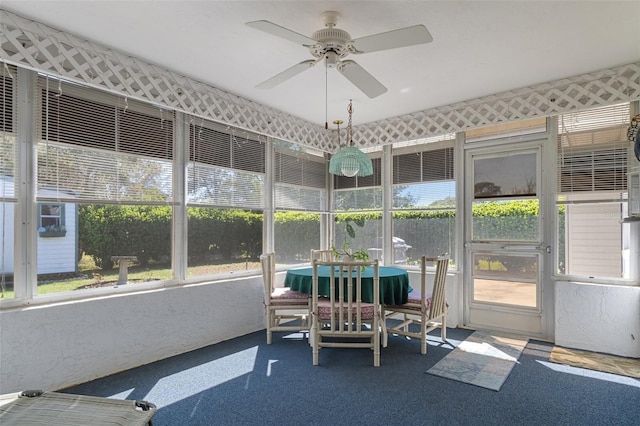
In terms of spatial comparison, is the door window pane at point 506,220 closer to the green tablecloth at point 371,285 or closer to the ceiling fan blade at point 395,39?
the green tablecloth at point 371,285

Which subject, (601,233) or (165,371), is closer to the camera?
(165,371)

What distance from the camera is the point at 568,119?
3.87 meters

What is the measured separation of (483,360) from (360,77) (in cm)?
278

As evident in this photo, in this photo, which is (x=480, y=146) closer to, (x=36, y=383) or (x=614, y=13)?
(x=614, y=13)

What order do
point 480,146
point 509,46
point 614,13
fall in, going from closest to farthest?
1. point 614,13
2. point 509,46
3. point 480,146

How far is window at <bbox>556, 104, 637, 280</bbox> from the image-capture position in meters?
3.58

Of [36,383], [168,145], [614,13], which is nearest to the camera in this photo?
[614,13]

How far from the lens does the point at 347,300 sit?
3373 millimetres

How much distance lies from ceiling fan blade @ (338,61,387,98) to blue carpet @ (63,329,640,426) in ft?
7.70

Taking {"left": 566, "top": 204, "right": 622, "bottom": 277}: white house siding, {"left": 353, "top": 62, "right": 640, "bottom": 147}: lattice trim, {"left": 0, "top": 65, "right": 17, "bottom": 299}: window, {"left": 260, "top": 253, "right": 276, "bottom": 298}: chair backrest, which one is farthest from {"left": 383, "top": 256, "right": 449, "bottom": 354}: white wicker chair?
{"left": 0, "top": 65, "right": 17, "bottom": 299}: window

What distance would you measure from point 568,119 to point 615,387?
2.64m

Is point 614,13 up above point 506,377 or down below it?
above

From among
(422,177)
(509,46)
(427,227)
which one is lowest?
(427,227)

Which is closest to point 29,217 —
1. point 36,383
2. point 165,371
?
point 36,383
